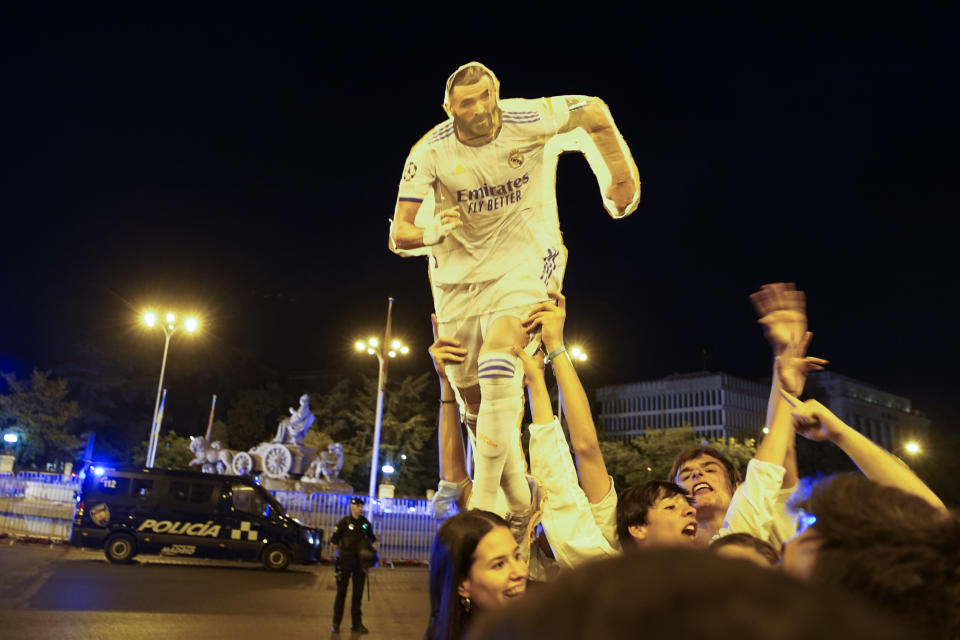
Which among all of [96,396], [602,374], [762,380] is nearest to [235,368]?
[96,396]

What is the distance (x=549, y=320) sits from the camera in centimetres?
499

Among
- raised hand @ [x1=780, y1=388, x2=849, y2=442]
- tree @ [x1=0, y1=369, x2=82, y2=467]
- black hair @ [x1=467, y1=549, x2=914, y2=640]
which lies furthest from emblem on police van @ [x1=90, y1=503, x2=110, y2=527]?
tree @ [x1=0, y1=369, x2=82, y2=467]

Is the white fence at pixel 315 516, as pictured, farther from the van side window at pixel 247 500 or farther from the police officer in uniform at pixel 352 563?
the police officer in uniform at pixel 352 563

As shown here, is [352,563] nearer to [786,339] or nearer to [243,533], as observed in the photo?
[243,533]

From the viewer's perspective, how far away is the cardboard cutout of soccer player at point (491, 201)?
587 centimetres

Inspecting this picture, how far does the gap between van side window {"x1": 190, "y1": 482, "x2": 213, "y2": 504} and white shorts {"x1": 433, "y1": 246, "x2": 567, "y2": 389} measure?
13.3 m

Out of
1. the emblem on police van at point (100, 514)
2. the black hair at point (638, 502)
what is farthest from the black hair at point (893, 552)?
the emblem on police van at point (100, 514)

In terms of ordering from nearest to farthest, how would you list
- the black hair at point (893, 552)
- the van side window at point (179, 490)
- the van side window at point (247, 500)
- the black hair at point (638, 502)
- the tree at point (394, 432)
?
1. the black hair at point (893, 552)
2. the black hair at point (638, 502)
3. the van side window at point (179, 490)
4. the van side window at point (247, 500)
5. the tree at point (394, 432)

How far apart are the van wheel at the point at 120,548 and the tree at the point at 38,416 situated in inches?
1016

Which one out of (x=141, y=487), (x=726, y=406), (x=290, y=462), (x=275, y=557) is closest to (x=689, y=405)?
(x=726, y=406)

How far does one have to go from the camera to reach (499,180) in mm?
6184

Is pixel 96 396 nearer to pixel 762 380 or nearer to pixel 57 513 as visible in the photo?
pixel 57 513

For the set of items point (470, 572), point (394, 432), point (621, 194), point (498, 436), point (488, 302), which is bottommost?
point (470, 572)

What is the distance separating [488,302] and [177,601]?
8.96 metres
